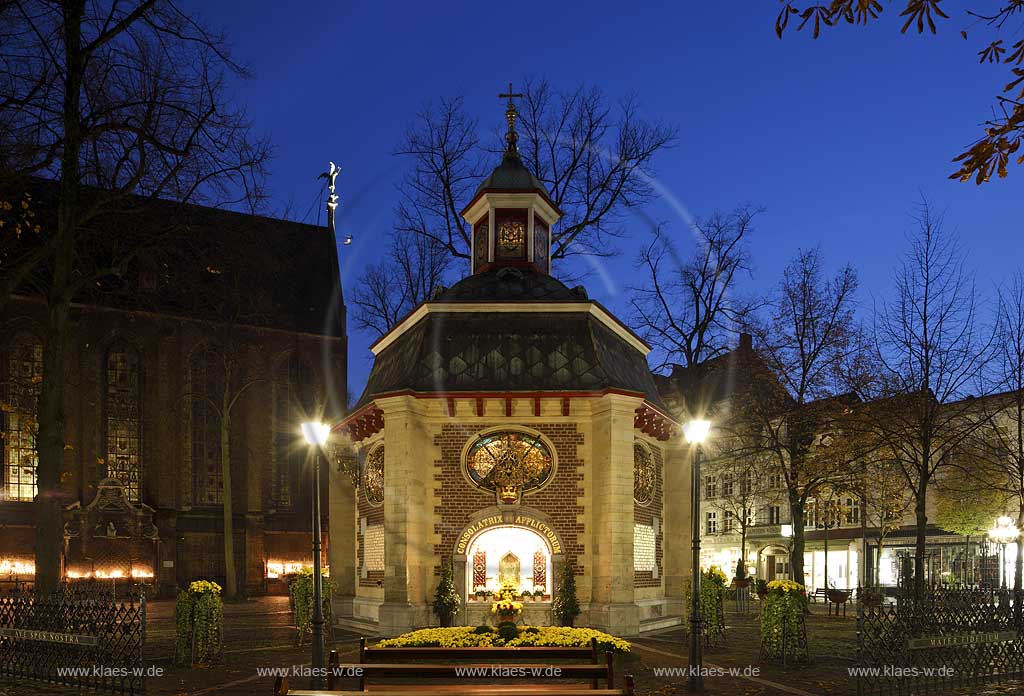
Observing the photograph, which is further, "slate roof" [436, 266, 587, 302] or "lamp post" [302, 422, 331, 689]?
"slate roof" [436, 266, 587, 302]

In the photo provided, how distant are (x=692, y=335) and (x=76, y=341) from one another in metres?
28.0

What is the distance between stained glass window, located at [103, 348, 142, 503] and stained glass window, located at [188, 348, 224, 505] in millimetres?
2551

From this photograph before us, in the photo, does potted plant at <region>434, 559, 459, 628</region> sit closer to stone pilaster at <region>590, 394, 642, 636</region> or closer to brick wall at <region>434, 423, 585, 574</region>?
brick wall at <region>434, 423, 585, 574</region>

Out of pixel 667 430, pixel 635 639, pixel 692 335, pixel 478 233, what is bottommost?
pixel 635 639

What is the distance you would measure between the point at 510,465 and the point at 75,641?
11919mm

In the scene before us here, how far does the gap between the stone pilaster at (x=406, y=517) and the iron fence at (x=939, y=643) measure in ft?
37.7

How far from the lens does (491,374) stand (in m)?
24.5

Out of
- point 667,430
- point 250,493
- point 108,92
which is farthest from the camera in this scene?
point 250,493

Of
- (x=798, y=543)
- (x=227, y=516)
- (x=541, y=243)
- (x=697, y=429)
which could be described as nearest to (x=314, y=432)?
(x=697, y=429)

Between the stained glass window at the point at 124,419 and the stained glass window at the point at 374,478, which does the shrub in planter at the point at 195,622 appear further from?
the stained glass window at the point at 124,419

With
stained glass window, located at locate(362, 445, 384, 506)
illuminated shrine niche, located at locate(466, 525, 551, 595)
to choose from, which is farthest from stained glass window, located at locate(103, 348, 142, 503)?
illuminated shrine niche, located at locate(466, 525, 551, 595)

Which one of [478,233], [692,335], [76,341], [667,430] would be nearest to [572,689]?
[667,430]

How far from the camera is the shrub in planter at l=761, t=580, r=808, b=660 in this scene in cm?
1858

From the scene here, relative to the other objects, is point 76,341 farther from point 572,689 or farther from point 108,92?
point 572,689
